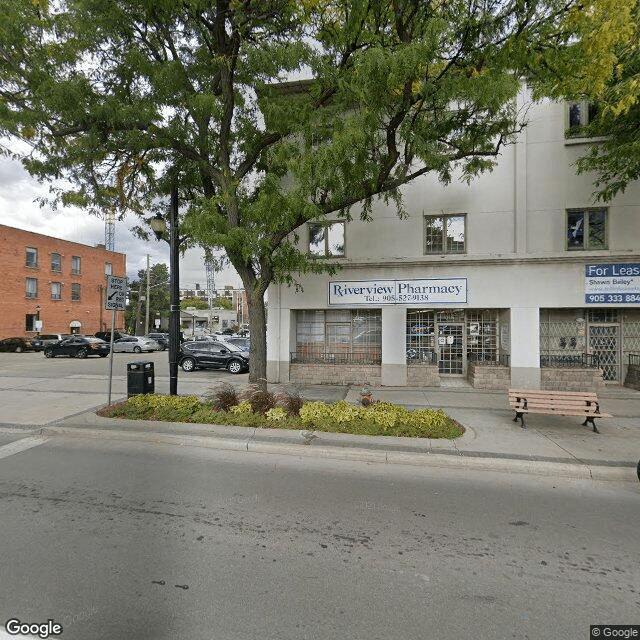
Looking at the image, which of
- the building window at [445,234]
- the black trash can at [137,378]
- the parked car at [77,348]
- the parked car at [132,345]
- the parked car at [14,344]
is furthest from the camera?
the parked car at [14,344]

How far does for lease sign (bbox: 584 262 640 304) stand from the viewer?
35.0ft

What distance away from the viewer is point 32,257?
3566 cm

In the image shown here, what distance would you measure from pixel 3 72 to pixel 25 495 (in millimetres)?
8824

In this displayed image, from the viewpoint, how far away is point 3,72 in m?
7.81

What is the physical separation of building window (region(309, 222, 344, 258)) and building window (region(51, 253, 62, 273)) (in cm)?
3720

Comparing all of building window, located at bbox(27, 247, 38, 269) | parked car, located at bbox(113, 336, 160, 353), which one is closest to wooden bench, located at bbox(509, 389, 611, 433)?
parked car, located at bbox(113, 336, 160, 353)

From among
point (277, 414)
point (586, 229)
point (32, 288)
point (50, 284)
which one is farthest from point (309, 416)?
point (50, 284)

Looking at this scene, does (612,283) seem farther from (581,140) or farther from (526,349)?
(581,140)

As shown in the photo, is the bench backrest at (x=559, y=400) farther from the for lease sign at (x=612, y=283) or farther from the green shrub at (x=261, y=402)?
the for lease sign at (x=612, y=283)

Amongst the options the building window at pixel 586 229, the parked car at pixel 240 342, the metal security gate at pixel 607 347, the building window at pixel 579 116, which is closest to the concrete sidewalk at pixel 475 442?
the metal security gate at pixel 607 347

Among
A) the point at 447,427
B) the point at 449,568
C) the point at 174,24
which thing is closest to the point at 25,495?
the point at 449,568

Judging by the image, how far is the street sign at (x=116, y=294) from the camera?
25.9ft

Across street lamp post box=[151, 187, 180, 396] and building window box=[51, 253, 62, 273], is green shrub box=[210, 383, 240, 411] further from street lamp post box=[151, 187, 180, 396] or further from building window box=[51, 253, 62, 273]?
building window box=[51, 253, 62, 273]

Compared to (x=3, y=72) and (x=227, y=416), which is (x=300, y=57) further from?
(x=227, y=416)
